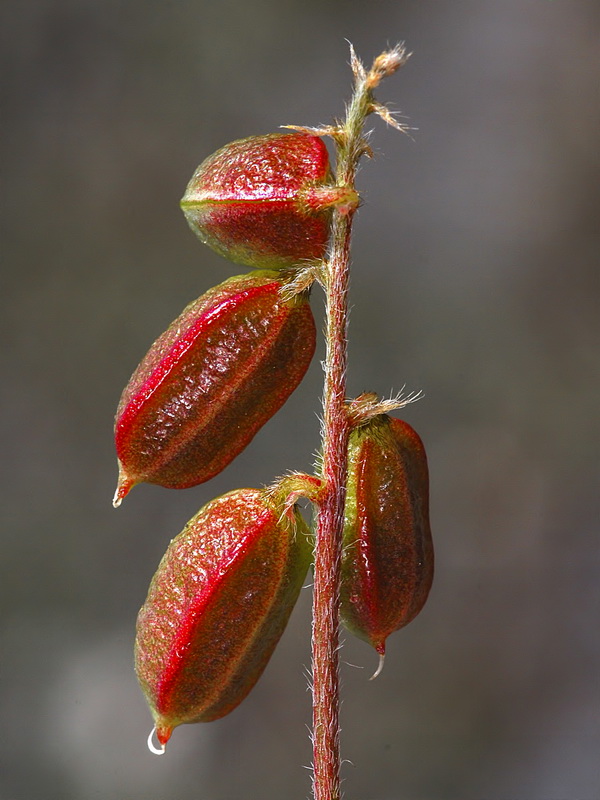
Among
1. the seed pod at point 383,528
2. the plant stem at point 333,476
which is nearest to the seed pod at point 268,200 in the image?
the plant stem at point 333,476

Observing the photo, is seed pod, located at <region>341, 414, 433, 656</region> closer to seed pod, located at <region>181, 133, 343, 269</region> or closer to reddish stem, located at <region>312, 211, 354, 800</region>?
reddish stem, located at <region>312, 211, 354, 800</region>

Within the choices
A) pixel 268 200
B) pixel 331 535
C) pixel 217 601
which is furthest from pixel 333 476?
pixel 268 200

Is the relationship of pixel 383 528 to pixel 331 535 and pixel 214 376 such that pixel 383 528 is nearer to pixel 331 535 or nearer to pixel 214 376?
pixel 331 535

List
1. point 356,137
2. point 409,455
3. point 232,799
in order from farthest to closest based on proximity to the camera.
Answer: point 232,799 → point 409,455 → point 356,137

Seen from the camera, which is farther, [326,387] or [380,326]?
[380,326]

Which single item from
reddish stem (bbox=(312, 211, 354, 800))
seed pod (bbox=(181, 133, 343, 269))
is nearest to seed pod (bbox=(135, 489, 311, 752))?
reddish stem (bbox=(312, 211, 354, 800))

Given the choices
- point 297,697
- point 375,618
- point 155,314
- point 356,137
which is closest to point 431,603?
point 297,697

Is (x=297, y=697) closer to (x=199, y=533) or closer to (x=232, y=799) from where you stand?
(x=232, y=799)
